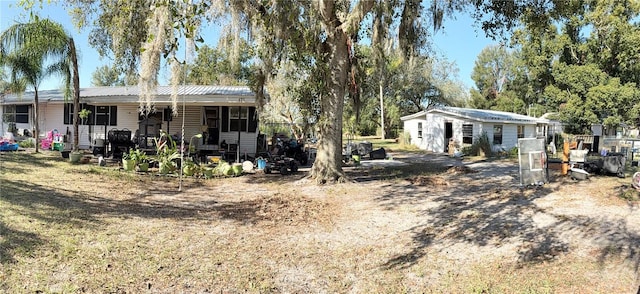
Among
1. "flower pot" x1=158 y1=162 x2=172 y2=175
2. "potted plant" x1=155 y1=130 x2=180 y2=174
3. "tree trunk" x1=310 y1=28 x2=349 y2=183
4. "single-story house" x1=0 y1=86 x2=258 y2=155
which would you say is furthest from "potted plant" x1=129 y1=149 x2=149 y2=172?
"tree trunk" x1=310 y1=28 x2=349 y2=183

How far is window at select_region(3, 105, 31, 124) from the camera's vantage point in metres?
21.0

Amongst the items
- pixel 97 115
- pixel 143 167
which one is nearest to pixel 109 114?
pixel 97 115

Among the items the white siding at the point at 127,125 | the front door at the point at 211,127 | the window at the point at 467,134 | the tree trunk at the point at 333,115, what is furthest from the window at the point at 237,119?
the window at the point at 467,134

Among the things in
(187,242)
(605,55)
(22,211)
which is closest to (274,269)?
(187,242)

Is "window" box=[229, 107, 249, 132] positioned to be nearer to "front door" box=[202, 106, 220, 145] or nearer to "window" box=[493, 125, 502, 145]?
"front door" box=[202, 106, 220, 145]

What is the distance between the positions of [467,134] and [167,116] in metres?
15.9

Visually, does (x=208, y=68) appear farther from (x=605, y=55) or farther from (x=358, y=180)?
(x=605, y=55)

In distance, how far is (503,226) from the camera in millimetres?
6090

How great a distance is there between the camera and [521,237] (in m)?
5.51

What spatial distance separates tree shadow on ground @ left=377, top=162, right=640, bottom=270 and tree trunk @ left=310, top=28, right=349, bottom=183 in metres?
1.81

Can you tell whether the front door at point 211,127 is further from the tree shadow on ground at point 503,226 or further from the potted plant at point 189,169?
the tree shadow on ground at point 503,226

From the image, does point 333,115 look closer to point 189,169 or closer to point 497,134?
point 189,169

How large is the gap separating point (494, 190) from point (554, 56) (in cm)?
2463

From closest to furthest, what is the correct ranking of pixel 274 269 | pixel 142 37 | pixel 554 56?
pixel 274 269, pixel 142 37, pixel 554 56
